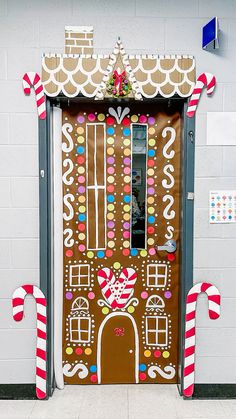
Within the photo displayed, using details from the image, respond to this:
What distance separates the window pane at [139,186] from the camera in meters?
2.75

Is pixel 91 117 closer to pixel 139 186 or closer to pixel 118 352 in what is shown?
pixel 139 186

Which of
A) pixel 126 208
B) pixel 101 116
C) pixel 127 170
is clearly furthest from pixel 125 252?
pixel 101 116

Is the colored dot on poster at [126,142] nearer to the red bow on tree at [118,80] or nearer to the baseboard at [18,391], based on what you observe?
the red bow on tree at [118,80]

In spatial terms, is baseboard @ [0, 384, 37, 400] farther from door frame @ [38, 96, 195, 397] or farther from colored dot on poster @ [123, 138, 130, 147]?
colored dot on poster @ [123, 138, 130, 147]

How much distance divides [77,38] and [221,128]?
104cm

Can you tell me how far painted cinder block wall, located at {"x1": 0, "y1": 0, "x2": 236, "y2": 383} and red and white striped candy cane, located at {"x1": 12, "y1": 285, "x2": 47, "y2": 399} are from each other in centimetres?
5

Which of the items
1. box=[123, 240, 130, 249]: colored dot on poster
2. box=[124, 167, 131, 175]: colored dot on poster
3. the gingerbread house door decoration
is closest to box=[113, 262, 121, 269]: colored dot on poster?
the gingerbread house door decoration

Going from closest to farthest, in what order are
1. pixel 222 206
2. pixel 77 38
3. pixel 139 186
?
pixel 77 38 < pixel 222 206 < pixel 139 186

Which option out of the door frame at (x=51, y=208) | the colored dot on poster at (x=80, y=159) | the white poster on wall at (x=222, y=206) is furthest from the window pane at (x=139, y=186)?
the white poster on wall at (x=222, y=206)

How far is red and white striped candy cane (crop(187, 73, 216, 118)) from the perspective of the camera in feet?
8.49

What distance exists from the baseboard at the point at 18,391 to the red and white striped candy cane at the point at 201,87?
201 cm

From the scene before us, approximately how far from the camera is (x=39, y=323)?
2672 mm

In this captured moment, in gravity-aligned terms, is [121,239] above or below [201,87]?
below

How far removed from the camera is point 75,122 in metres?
2.73
